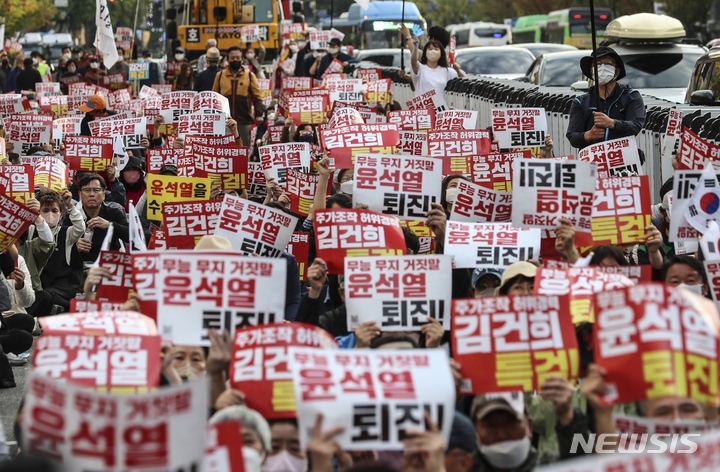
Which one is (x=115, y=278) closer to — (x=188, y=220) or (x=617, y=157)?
(x=188, y=220)

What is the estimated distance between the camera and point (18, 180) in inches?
376

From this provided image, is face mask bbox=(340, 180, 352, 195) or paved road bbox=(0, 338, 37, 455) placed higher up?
face mask bbox=(340, 180, 352, 195)

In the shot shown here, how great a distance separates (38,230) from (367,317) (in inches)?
201

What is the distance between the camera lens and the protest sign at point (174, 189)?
29.8 feet

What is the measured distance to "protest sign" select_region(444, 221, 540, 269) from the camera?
6531 millimetres

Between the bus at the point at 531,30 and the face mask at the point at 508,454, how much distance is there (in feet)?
122

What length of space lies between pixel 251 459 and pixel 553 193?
3.41m

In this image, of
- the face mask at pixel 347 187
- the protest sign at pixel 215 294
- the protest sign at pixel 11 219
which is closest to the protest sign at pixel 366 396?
the protest sign at pixel 215 294

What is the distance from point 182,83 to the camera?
Result: 2081cm

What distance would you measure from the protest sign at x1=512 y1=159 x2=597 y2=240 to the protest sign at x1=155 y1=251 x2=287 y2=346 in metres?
2.30

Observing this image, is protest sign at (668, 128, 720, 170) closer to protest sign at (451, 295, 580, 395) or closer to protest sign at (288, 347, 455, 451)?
protest sign at (451, 295, 580, 395)

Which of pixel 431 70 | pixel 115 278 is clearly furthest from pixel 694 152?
pixel 431 70

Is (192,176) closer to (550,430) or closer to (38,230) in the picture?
(38,230)

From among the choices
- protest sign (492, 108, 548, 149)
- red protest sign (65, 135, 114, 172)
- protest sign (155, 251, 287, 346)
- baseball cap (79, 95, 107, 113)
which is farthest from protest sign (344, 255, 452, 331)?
baseball cap (79, 95, 107, 113)
